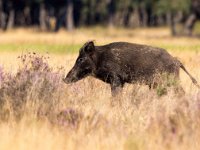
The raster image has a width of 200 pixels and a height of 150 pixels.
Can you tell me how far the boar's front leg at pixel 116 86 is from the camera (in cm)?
1190

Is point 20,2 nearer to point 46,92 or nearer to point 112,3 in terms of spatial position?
point 112,3

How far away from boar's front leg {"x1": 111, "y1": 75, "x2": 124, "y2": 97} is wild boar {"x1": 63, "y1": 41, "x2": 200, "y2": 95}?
9 cm

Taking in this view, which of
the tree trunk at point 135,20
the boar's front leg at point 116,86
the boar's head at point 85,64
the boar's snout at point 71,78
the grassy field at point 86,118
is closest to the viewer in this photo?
the grassy field at point 86,118

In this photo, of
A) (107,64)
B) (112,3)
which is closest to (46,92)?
(107,64)

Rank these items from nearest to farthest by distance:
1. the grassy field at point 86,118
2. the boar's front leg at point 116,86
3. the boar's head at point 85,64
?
the grassy field at point 86,118, the boar's front leg at point 116,86, the boar's head at point 85,64

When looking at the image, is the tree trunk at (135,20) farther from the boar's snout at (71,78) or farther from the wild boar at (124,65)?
the boar's snout at (71,78)

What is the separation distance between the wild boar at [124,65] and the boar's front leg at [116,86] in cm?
9

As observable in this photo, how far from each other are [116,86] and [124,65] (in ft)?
1.81

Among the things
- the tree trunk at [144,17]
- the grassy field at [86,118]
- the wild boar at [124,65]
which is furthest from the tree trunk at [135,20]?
the grassy field at [86,118]

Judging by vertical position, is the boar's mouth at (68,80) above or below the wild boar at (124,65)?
below

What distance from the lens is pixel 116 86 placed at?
39.7ft

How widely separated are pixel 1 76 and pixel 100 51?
223 centimetres

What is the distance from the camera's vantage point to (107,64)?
1242cm

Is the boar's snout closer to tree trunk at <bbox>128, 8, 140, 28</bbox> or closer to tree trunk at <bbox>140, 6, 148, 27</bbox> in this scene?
tree trunk at <bbox>140, 6, 148, 27</bbox>
